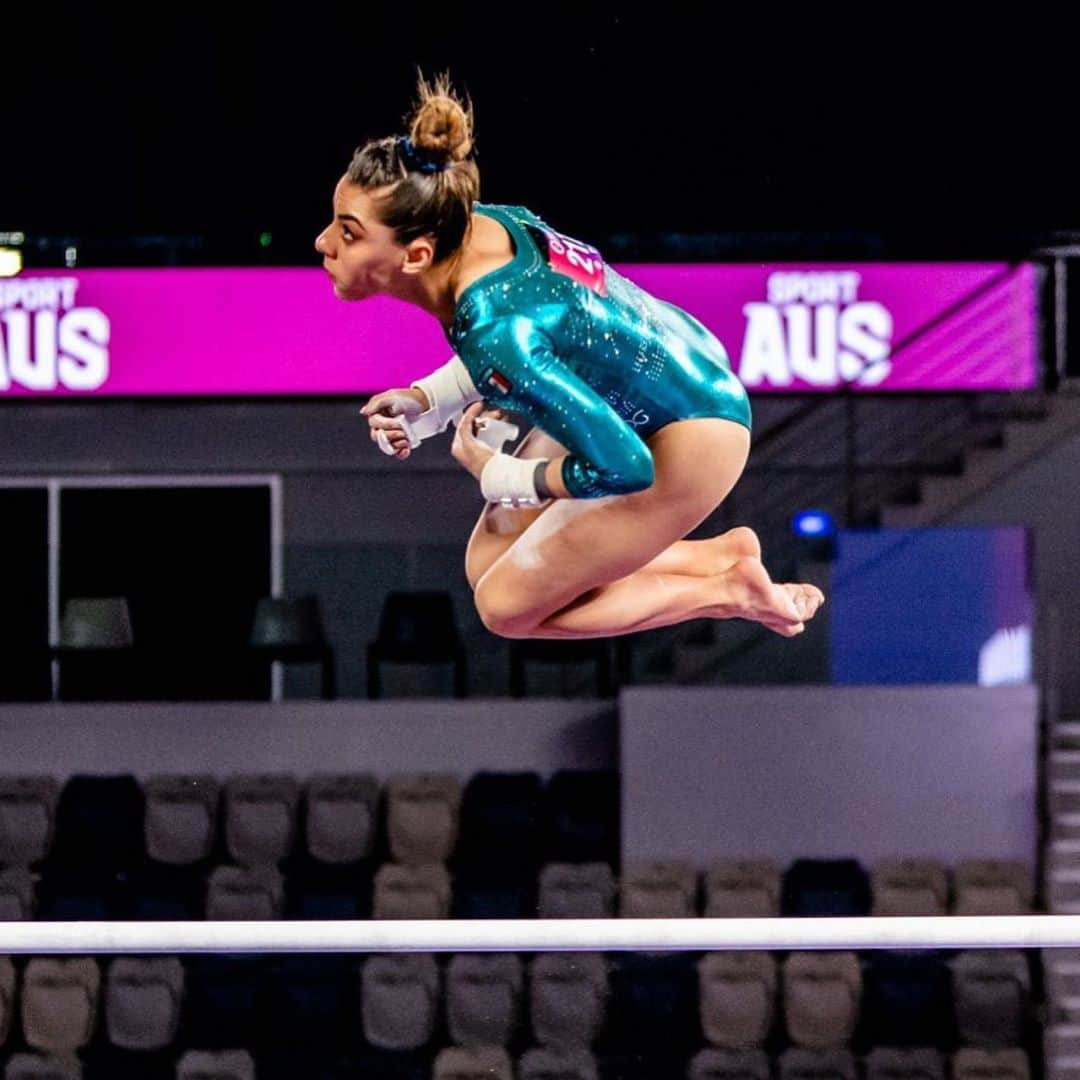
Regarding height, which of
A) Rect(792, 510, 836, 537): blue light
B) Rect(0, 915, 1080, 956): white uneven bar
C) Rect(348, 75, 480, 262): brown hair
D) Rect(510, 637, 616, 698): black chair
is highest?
Rect(348, 75, 480, 262): brown hair

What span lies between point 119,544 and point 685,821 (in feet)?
9.17

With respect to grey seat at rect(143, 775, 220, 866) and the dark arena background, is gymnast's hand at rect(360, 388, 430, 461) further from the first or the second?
grey seat at rect(143, 775, 220, 866)

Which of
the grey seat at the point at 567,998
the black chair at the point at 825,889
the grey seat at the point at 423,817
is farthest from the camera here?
the grey seat at the point at 423,817

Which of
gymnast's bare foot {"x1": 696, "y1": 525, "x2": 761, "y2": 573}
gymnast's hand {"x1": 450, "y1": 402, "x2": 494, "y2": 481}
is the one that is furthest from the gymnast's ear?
gymnast's bare foot {"x1": 696, "y1": 525, "x2": 761, "y2": 573}

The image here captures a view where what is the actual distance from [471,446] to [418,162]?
0.46 meters

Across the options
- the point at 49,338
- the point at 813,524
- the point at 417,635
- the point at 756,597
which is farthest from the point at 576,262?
the point at 49,338

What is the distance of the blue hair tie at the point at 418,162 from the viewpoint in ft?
8.81

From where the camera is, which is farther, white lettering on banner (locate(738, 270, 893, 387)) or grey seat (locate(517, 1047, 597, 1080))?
white lettering on banner (locate(738, 270, 893, 387))

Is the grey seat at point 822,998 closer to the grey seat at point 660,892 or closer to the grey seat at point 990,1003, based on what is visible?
the grey seat at point 990,1003

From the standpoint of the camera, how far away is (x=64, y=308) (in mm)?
7316

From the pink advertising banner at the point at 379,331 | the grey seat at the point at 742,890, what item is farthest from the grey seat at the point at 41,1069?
the pink advertising banner at the point at 379,331

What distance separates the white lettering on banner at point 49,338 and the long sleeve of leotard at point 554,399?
5015 millimetres

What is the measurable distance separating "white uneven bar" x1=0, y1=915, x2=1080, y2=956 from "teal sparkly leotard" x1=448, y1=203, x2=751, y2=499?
64 centimetres

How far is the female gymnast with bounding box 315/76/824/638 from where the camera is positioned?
2.63 metres
